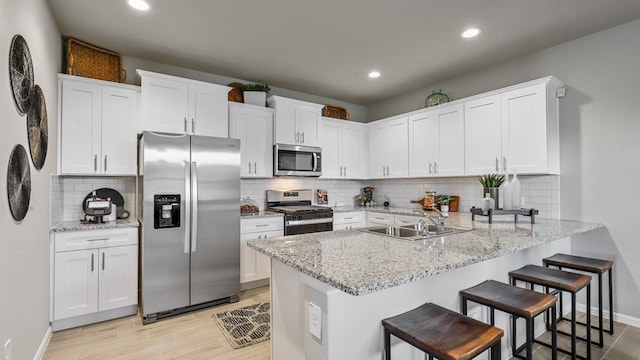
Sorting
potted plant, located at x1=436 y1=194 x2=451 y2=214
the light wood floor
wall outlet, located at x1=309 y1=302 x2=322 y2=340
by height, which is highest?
potted plant, located at x1=436 y1=194 x2=451 y2=214

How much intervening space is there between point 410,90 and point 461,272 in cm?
Answer: 346

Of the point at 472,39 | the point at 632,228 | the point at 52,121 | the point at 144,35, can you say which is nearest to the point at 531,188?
the point at 632,228

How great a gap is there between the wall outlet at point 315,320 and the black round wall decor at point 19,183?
5.72 feet

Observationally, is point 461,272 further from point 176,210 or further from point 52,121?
point 52,121

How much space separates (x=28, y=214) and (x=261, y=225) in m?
2.11

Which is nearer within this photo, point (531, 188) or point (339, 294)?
point (339, 294)

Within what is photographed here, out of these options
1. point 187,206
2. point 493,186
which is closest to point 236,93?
point 187,206

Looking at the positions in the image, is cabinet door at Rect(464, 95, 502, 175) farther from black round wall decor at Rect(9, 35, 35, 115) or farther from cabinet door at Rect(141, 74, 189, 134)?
black round wall decor at Rect(9, 35, 35, 115)

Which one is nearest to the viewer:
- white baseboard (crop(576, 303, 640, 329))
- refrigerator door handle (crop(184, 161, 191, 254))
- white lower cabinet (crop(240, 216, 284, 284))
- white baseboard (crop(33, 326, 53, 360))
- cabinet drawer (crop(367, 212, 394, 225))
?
white baseboard (crop(33, 326, 53, 360))

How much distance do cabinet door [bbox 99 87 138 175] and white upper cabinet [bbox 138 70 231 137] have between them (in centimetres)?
16

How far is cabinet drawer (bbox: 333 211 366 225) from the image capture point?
4.38m

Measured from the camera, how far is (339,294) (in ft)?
4.32

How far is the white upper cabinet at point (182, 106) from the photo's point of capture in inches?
123

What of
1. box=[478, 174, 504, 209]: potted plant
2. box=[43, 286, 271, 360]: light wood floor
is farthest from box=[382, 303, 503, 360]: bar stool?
box=[478, 174, 504, 209]: potted plant
